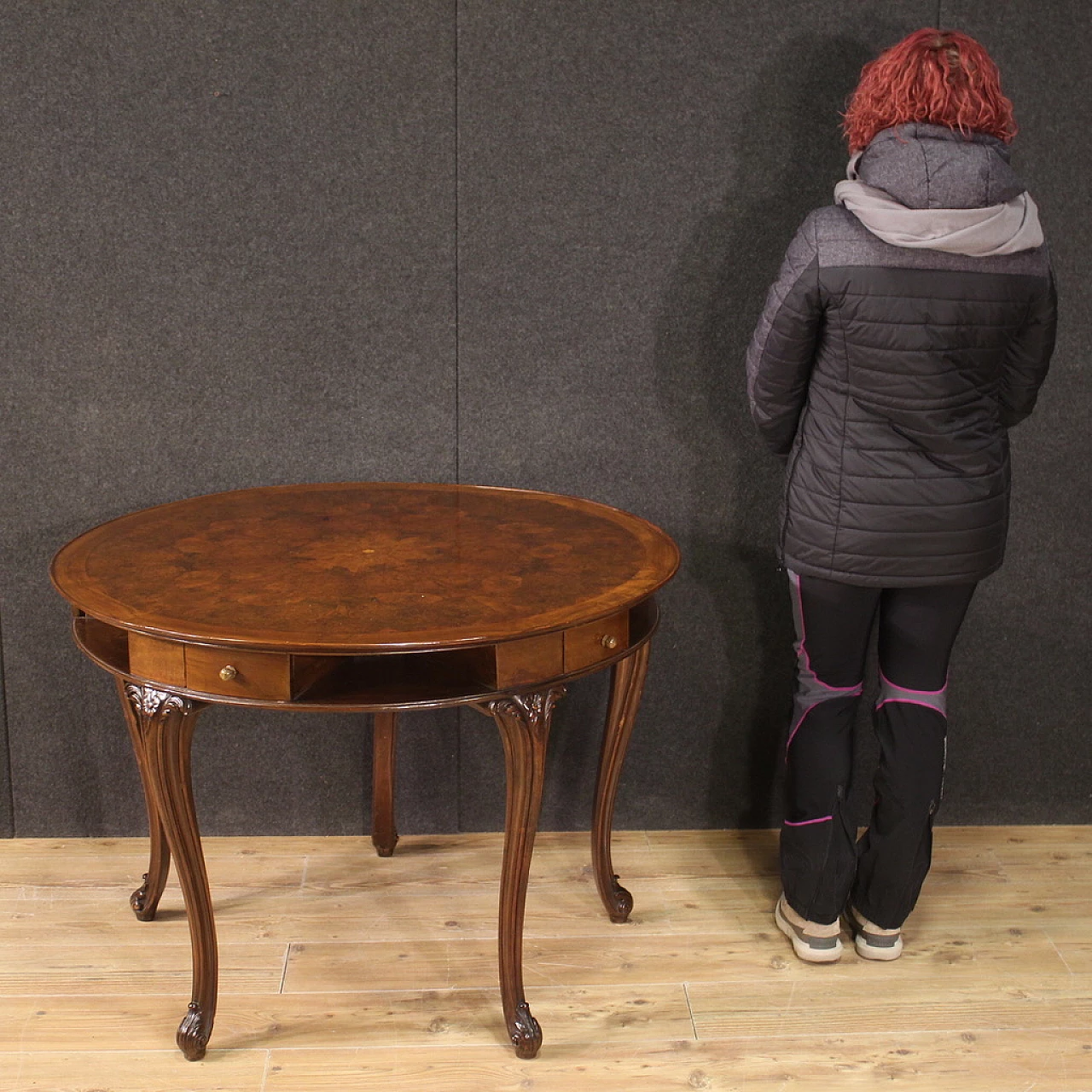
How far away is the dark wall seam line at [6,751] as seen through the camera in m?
2.63

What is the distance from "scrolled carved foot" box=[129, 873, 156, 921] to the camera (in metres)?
2.41

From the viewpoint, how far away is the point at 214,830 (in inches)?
108

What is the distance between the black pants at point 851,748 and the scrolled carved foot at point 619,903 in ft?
1.01

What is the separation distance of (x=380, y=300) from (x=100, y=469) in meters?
0.67

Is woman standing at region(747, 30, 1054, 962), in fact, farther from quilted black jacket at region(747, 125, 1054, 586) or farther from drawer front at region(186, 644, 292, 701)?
drawer front at region(186, 644, 292, 701)

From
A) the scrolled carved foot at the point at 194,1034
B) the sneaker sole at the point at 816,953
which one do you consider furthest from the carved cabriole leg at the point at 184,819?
the sneaker sole at the point at 816,953

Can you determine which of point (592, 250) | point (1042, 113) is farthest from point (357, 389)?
point (1042, 113)

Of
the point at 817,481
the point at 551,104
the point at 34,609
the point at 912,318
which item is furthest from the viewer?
the point at 34,609

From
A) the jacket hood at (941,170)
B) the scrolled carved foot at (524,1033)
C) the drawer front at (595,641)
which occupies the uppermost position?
the jacket hood at (941,170)

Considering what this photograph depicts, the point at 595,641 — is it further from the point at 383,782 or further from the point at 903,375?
the point at 383,782

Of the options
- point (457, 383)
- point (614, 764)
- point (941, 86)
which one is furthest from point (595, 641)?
point (941, 86)

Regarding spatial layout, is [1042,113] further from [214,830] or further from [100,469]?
[214,830]

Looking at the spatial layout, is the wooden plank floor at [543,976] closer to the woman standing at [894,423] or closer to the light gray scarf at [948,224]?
the woman standing at [894,423]

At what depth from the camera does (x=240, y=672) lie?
5.92ft
